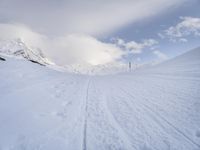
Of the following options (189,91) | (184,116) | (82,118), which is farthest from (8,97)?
(189,91)

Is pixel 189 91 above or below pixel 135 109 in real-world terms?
above

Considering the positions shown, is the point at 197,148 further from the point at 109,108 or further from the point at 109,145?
the point at 109,108

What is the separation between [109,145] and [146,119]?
5.67ft

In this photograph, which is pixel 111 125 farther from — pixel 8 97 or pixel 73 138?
pixel 8 97

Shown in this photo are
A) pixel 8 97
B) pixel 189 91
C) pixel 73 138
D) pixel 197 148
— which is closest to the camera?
pixel 197 148

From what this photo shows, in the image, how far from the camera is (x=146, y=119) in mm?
4977

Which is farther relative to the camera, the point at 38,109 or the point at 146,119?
the point at 38,109

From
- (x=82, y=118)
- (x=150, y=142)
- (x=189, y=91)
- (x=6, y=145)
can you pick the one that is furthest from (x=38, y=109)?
(x=189, y=91)

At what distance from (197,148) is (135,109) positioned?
8.81 ft

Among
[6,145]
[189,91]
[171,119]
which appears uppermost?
[189,91]

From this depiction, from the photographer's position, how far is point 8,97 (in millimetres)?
7043

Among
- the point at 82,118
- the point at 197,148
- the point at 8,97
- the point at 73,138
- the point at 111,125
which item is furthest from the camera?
the point at 8,97

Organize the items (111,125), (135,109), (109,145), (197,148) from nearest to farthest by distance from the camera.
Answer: (197,148) → (109,145) → (111,125) → (135,109)

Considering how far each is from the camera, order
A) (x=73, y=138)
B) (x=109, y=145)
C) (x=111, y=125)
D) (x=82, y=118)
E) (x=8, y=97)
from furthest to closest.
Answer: (x=8, y=97), (x=82, y=118), (x=111, y=125), (x=73, y=138), (x=109, y=145)
